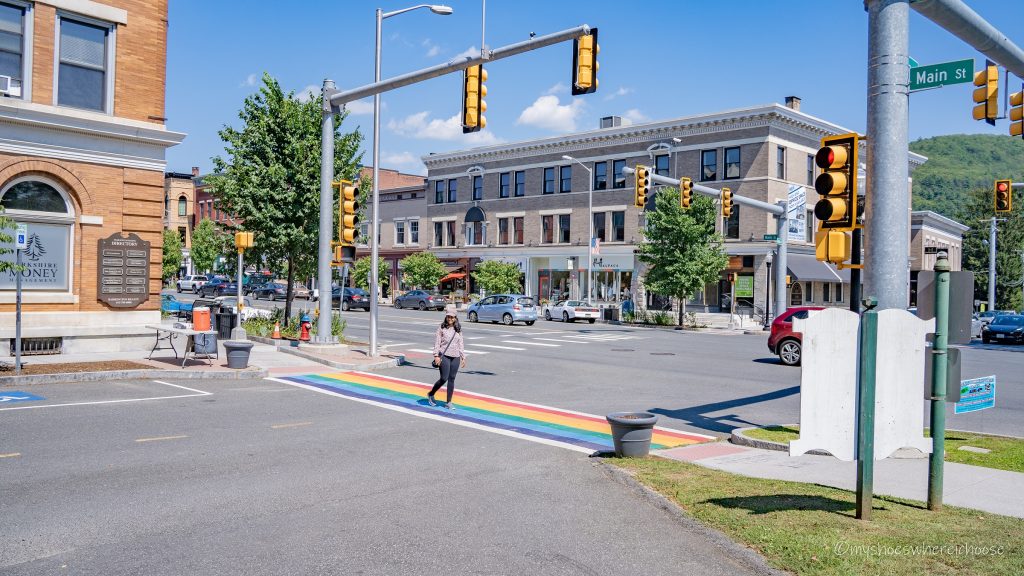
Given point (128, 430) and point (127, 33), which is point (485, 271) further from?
point (128, 430)

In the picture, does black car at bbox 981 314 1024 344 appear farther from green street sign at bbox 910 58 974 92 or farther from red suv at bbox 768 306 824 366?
green street sign at bbox 910 58 974 92

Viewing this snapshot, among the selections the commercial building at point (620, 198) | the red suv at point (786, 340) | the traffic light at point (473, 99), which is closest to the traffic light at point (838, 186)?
the traffic light at point (473, 99)

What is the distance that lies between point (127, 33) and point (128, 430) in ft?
39.7

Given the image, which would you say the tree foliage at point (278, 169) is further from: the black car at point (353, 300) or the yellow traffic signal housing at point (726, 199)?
the black car at point (353, 300)

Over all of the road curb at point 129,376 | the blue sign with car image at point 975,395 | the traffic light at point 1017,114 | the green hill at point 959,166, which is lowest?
the road curb at point 129,376

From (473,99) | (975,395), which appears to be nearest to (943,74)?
(975,395)

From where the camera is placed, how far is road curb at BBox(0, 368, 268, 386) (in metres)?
14.0

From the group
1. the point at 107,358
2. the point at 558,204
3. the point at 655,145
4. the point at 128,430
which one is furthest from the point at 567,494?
the point at 558,204

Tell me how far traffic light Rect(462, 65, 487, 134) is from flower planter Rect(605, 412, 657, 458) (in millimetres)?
6807

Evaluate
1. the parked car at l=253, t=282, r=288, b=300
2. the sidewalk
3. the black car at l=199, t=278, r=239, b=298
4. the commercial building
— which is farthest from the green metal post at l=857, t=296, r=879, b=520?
the black car at l=199, t=278, r=239, b=298

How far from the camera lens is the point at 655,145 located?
52.5 meters

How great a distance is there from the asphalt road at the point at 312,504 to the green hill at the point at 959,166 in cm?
11781

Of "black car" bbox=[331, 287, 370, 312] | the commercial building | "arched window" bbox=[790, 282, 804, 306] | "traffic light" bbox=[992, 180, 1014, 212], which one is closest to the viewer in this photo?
"traffic light" bbox=[992, 180, 1014, 212]

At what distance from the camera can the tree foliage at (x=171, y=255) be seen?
182 ft
